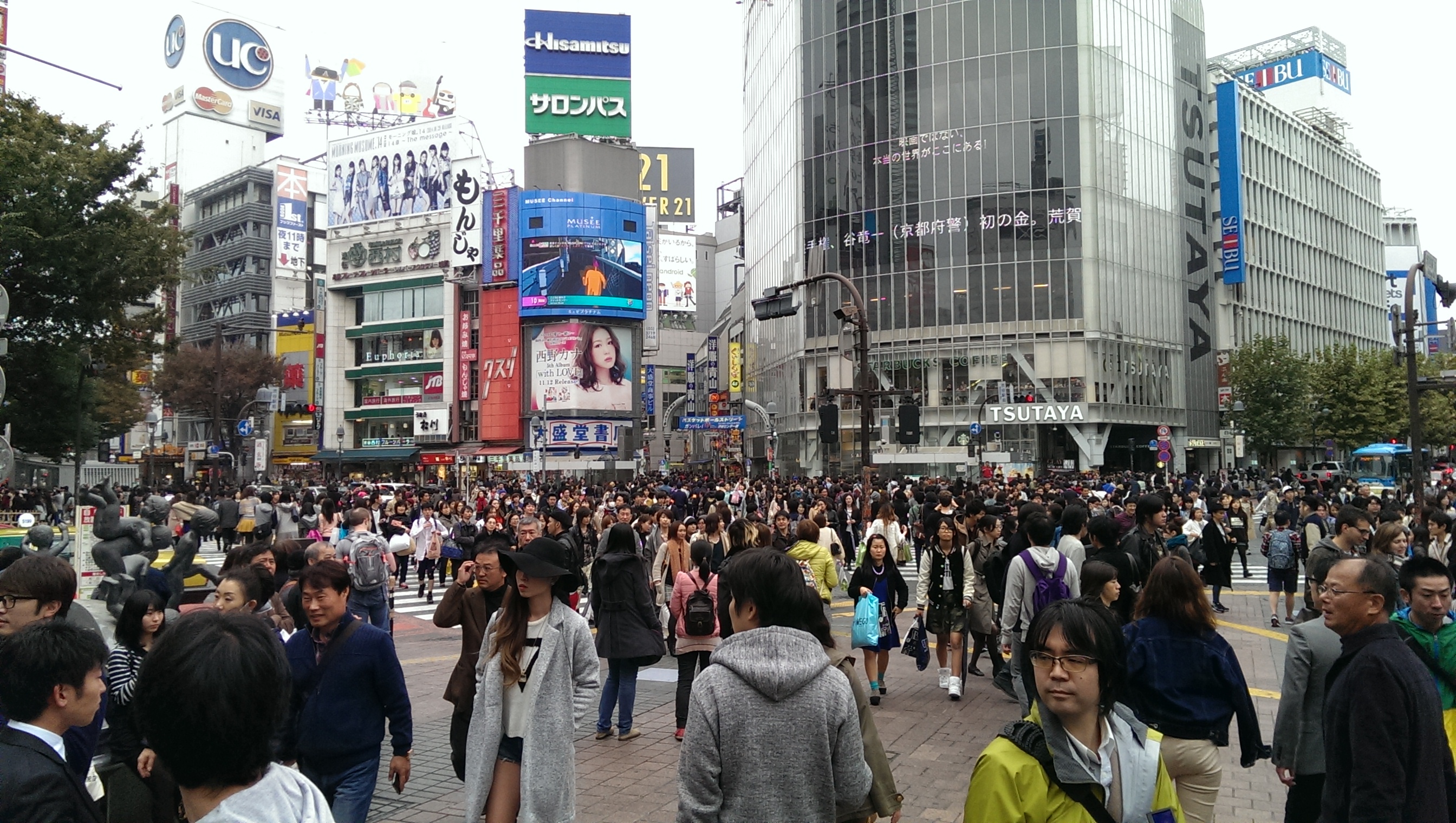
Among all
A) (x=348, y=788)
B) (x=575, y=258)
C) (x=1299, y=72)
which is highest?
(x=1299, y=72)

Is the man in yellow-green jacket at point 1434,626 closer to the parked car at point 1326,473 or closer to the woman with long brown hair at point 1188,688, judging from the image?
the woman with long brown hair at point 1188,688

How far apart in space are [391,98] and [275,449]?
41482 millimetres

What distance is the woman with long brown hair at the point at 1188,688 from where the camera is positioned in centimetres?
430

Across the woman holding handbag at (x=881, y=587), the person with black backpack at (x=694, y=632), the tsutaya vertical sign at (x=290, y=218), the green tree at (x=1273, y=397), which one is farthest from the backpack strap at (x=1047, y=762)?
the tsutaya vertical sign at (x=290, y=218)

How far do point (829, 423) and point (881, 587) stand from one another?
7658 mm

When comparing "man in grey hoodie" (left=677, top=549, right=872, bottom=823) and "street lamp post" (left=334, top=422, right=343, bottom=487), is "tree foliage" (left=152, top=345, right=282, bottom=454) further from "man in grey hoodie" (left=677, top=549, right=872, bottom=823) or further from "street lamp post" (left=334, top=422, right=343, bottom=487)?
"man in grey hoodie" (left=677, top=549, right=872, bottom=823)

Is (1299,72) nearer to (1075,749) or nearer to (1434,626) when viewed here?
(1434,626)

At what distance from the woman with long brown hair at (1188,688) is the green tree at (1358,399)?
2279 inches

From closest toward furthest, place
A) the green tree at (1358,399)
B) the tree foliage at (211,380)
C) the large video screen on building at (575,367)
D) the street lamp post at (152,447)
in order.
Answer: the green tree at (1358,399), the street lamp post at (152,447), the large video screen on building at (575,367), the tree foliage at (211,380)

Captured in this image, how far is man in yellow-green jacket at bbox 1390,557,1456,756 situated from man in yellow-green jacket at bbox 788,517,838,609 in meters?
4.71

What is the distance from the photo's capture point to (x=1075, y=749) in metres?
2.58

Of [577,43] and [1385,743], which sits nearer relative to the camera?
[1385,743]

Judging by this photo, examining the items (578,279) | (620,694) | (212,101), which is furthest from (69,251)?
(212,101)

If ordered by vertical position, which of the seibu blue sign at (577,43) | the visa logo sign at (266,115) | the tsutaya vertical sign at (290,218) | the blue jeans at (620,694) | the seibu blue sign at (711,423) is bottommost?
the blue jeans at (620,694)
